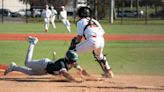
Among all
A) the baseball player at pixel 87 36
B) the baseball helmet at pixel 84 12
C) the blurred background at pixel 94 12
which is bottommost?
the blurred background at pixel 94 12

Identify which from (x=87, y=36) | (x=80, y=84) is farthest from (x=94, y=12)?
(x=80, y=84)

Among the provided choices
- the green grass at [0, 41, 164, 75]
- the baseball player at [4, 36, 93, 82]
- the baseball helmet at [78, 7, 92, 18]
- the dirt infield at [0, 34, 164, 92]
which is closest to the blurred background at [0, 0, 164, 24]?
the green grass at [0, 41, 164, 75]

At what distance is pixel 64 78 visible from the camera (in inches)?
453

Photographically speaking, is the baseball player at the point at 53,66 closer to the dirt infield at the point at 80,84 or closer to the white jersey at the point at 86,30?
the dirt infield at the point at 80,84

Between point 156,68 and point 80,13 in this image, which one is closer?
point 80,13

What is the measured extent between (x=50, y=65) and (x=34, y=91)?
5.81 ft

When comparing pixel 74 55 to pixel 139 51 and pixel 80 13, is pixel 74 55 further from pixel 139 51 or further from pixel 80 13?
pixel 139 51

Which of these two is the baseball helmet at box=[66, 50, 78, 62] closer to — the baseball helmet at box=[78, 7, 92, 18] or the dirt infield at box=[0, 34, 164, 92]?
the dirt infield at box=[0, 34, 164, 92]

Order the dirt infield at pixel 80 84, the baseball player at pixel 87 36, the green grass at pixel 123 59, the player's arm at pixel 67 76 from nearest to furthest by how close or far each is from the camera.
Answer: the dirt infield at pixel 80 84
the player's arm at pixel 67 76
the baseball player at pixel 87 36
the green grass at pixel 123 59

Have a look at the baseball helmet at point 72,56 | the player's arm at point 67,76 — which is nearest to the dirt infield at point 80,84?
the player's arm at point 67,76

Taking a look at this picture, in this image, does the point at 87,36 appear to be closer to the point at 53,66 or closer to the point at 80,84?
the point at 53,66

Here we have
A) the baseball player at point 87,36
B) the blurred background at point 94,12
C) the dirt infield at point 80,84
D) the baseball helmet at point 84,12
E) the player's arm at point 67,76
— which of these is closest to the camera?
the dirt infield at point 80,84

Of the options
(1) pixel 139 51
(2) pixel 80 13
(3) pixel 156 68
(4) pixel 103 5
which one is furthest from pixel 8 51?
(4) pixel 103 5

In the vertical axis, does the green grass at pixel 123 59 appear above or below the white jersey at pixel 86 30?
below
